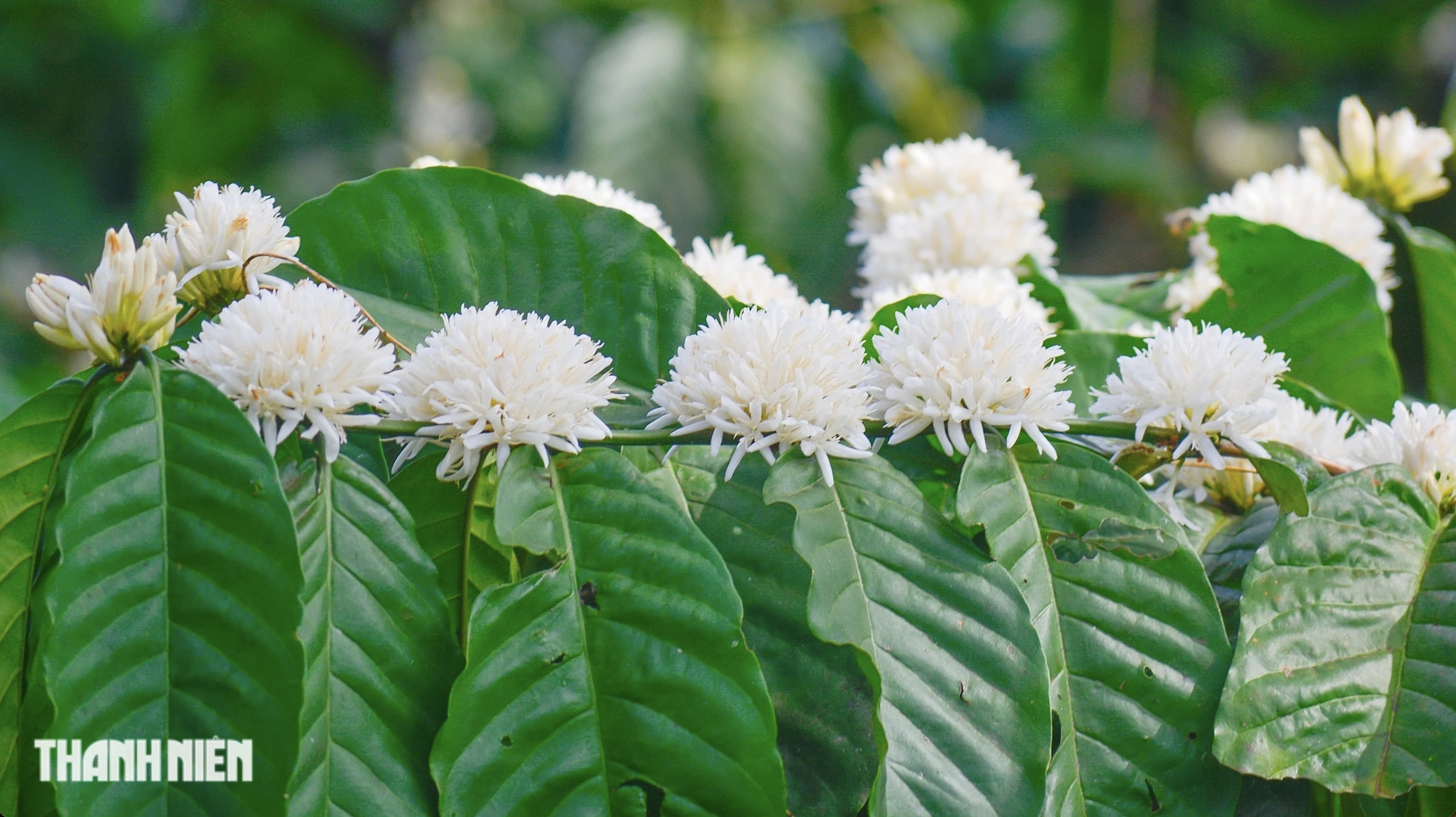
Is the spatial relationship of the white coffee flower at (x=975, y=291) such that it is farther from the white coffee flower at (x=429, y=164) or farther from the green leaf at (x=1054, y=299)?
the white coffee flower at (x=429, y=164)

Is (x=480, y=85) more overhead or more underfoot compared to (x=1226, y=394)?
more overhead

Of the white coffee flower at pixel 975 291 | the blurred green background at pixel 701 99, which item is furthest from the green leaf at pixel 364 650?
the blurred green background at pixel 701 99

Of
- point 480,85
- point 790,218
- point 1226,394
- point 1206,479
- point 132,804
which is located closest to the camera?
point 132,804

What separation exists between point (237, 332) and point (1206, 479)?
50 centimetres

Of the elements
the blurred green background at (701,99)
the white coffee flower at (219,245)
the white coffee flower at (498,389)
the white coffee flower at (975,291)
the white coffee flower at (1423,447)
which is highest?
the blurred green background at (701,99)

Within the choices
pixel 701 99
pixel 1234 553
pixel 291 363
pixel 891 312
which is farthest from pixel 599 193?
pixel 701 99

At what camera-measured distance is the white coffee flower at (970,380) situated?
0.52 meters

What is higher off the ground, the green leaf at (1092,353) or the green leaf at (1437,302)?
the green leaf at (1437,302)

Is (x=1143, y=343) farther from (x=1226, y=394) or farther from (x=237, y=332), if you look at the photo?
(x=237, y=332)

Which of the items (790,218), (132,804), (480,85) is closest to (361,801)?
(132,804)

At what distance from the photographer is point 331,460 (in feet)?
1.58

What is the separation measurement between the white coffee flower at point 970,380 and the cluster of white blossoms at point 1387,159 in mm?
585

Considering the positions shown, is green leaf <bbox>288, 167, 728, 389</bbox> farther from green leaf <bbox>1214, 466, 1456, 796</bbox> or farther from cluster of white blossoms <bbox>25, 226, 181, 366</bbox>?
green leaf <bbox>1214, 466, 1456, 796</bbox>

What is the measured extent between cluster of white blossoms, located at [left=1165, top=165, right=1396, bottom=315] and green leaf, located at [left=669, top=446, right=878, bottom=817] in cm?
Answer: 49
